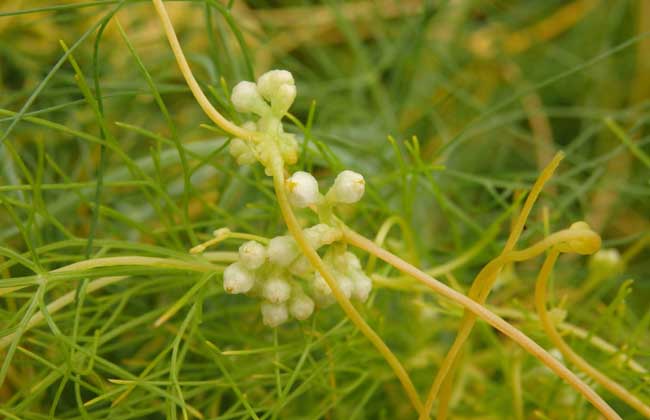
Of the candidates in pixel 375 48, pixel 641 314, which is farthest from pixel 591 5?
pixel 641 314

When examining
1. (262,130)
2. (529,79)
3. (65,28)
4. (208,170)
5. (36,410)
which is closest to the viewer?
(262,130)

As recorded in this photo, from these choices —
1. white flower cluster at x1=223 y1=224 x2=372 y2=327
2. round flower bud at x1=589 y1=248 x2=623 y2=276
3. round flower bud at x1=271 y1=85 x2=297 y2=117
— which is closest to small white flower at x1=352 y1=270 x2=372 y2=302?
white flower cluster at x1=223 y1=224 x2=372 y2=327

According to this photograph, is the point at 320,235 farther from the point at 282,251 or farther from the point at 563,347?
the point at 563,347

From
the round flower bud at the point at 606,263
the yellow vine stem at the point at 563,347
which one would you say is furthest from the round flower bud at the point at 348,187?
the round flower bud at the point at 606,263

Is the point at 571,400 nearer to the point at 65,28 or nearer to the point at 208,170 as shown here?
the point at 208,170

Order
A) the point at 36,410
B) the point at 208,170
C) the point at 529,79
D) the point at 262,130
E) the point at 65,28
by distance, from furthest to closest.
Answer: the point at 529,79 < the point at 65,28 < the point at 208,170 < the point at 36,410 < the point at 262,130

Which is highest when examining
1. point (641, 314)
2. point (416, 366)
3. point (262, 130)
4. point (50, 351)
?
point (262, 130)

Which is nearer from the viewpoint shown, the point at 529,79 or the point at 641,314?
the point at 641,314
